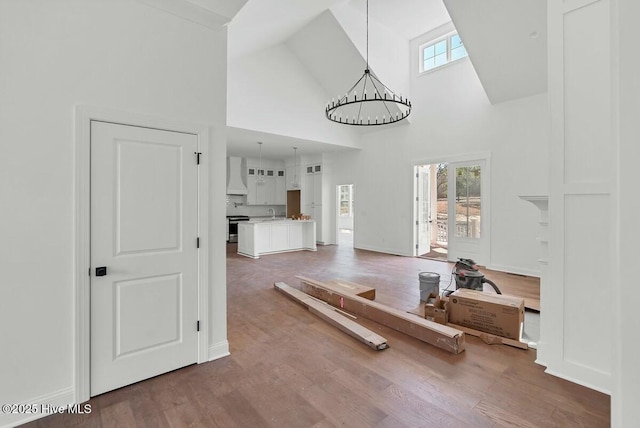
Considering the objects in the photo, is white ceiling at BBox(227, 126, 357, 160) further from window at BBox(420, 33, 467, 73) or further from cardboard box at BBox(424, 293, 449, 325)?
cardboard box at BBox(424, 293, 449, 325)

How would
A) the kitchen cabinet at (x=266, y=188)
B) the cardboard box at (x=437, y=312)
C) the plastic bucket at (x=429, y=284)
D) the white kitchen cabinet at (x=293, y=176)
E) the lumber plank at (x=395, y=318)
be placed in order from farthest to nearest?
the kitchen cabinet at (x=266, y=188), the white kitchen cabinet at (x=293, y=176), the plastic bucket at (x=429, y=284), the cardboard box at (x=437, y=312), the lumber plank at (x=395, y=318)

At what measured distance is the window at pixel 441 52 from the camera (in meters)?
6.46

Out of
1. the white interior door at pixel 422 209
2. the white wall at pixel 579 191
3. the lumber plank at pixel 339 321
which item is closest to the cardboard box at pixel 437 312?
the lumber plank at pixel 339 321

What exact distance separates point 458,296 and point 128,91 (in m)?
3.60

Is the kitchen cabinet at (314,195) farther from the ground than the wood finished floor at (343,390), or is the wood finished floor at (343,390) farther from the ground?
the kitchen cabinet at (314,195)

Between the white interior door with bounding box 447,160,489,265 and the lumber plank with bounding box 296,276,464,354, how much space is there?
3.82m

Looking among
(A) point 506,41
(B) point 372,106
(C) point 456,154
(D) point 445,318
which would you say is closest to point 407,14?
(B) point 372,106

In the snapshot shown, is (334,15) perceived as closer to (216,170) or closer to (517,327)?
(216,170)

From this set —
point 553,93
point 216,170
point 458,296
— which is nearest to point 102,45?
point 216,170

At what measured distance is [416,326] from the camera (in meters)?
3.01

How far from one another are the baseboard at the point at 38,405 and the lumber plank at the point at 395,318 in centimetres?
266

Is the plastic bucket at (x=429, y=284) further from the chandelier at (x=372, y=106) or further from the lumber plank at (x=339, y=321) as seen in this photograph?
the chandelier at (x=372, y=106)

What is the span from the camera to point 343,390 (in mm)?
2184

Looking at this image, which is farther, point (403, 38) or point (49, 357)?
point (403, 38)
